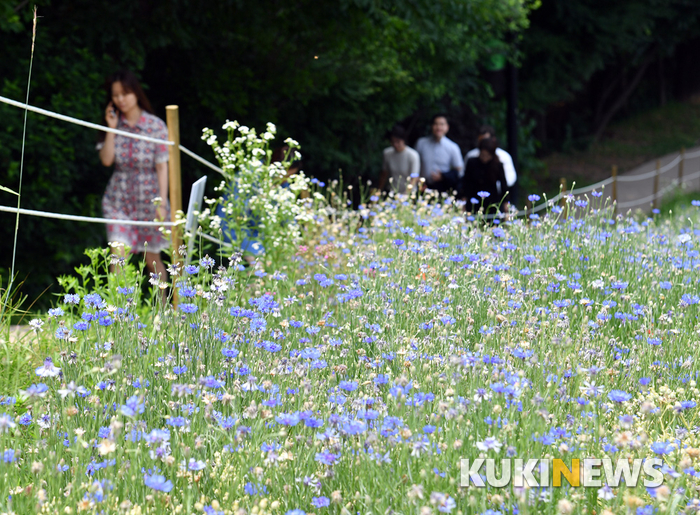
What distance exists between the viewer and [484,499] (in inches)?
79.0

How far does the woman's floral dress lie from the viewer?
572 cm

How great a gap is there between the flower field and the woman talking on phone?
1997mm

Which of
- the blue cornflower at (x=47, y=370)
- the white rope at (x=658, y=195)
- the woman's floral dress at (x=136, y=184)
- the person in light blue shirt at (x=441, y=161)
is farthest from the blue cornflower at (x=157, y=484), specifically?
the white rope at (x=658, y=195)

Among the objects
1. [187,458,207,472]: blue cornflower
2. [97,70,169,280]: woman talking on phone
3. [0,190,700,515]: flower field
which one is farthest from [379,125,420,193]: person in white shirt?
[187,458,207,472]: blue cornflower

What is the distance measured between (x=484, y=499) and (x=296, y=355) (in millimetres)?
1049

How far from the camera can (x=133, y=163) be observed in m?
5.79

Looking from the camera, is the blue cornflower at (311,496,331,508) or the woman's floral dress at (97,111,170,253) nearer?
the blue cornflower at (311,496,331,508)

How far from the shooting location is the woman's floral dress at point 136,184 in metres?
5.72

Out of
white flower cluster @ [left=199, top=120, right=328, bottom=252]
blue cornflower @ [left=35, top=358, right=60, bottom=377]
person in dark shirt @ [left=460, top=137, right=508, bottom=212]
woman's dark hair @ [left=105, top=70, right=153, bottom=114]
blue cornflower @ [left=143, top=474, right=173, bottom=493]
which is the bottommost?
blue cornflower @ [left=143, top=474, right=173, bottom=493]

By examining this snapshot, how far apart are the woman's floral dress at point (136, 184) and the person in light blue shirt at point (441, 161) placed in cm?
379

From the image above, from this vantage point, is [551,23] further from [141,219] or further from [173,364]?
[173,364]

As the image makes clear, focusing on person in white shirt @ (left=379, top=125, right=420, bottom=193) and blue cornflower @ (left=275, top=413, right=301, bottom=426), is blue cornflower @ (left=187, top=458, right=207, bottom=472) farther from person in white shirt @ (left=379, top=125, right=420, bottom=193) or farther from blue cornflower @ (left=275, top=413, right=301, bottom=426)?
person in white shirt @ (left=379, top=125, right=420, bottom=193)

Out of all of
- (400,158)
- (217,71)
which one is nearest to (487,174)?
(400,158)

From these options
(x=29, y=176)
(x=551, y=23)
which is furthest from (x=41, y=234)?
(x=551, y=23)
